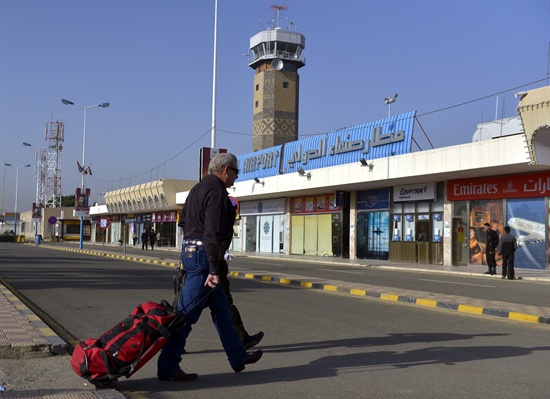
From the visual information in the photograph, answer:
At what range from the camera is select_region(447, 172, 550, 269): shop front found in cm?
2330

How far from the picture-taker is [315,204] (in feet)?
123

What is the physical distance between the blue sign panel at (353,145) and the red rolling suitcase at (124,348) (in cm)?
2618

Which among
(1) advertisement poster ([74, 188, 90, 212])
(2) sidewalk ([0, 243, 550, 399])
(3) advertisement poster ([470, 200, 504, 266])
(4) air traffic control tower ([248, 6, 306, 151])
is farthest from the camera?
(4) air traffic control tower ([248, 6, 306, 151])

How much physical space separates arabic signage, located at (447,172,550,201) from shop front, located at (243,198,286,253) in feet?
50.4

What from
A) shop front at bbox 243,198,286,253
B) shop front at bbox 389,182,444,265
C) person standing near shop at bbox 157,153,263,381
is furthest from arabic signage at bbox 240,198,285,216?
person standing near shop at bbox 157,153,263,381

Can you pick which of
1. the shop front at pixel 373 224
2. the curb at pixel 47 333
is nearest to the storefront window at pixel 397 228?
the shop front at pixel 373 224

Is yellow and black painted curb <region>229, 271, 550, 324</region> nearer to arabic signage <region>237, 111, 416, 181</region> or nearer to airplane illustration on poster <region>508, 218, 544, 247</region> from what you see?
airplane illustration on poster <region>508, 218, 544, 247</region>

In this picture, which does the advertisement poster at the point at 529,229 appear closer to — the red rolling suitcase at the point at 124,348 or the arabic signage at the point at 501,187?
the arabic signage at the point at 501,187

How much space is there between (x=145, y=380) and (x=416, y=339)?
3698 millimetres

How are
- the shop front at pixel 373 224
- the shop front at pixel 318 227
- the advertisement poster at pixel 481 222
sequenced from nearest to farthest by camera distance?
the advertisement poster at pixel 481 222, the shop front at pixel 373 224, the shop front at pixel 318 227

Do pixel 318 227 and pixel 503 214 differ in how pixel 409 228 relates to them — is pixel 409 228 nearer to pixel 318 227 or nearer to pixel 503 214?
pixel 503 214

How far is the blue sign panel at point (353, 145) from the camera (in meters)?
30.5

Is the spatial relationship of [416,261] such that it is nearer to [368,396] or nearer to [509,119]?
[509,119]

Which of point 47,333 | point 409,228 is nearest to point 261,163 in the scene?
point 409,228
